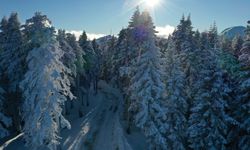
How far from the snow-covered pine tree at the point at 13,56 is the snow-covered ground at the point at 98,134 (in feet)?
24.5

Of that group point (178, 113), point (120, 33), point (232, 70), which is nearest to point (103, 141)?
point (178, 113)

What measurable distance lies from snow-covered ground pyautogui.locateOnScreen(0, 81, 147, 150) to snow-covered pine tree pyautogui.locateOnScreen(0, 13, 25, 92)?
7475mm

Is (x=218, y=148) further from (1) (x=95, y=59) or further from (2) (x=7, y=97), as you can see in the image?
(1) (x=95, y=59)

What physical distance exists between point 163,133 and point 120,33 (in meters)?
26.5

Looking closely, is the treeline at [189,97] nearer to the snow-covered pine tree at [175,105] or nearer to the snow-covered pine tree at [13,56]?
the snow-covered pine tree at [175,105]

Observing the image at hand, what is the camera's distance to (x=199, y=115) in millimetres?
Answer: 30625

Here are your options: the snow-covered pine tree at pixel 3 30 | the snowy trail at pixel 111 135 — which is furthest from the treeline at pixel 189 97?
the snow-covered pine tree at pixel 3 30

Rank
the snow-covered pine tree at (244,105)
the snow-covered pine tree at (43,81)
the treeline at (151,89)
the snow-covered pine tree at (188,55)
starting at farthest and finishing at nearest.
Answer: the snow-covered pine tree at (188,55) → the snow-covered pine tree at (244,105) → the treeline at (151,89) → the snow-covered pine tree at (43,81)

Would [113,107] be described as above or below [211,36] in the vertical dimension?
below

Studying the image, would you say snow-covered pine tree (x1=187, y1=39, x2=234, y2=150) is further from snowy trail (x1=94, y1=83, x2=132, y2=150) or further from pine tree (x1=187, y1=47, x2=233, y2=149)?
snowy trail (x1=94, y1=83, x2=132, y2=150)

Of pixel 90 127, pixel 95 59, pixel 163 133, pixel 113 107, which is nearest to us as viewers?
pixel 163 133

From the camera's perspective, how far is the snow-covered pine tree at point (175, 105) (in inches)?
1272

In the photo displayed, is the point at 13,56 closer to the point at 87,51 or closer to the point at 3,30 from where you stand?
the point at 3,30

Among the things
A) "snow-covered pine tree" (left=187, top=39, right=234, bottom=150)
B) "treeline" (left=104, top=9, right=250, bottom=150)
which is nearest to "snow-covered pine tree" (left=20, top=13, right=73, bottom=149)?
"treeline" (left=104, top=9, right=250, bottom=150)
